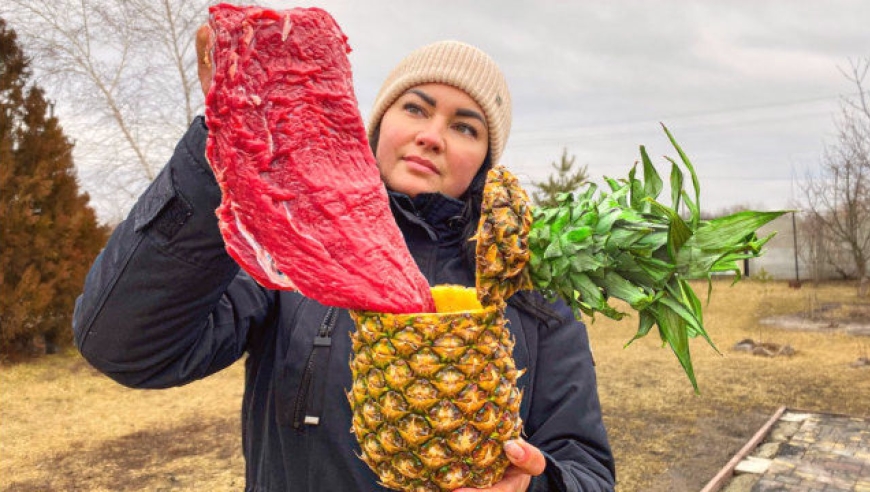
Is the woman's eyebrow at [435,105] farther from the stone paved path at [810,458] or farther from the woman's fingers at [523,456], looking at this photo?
the stone paved path at [810,458]

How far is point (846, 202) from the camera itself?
862 inches

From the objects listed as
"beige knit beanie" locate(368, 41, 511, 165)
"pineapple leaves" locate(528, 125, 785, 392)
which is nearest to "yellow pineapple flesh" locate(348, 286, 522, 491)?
"pineapple leaves" locate(528, 125, 785, 392)

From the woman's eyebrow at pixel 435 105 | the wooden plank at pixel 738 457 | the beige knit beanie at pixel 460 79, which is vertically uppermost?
the beige knit beanie at pixel 460 79

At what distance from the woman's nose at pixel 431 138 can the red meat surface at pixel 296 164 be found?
600mm

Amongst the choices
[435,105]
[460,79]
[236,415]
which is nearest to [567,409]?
[435,105]

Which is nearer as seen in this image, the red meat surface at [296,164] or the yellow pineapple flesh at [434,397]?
the red meat surface at [296,164]

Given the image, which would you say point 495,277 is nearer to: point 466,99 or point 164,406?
point 466,99

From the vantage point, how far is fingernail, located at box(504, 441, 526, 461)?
5.17ft

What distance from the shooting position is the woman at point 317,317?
162cm

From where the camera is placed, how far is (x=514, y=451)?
1.58m

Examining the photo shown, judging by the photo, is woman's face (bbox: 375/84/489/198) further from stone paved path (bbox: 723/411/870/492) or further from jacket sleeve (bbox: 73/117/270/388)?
stone paved path (bbox: 723/411/870/492)

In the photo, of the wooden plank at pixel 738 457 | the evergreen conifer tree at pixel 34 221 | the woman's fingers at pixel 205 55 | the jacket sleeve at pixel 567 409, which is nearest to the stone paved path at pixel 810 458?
the wooden plank at pixel 738 457

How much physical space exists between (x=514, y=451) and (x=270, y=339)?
1.11m

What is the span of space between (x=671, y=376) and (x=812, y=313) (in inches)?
367
